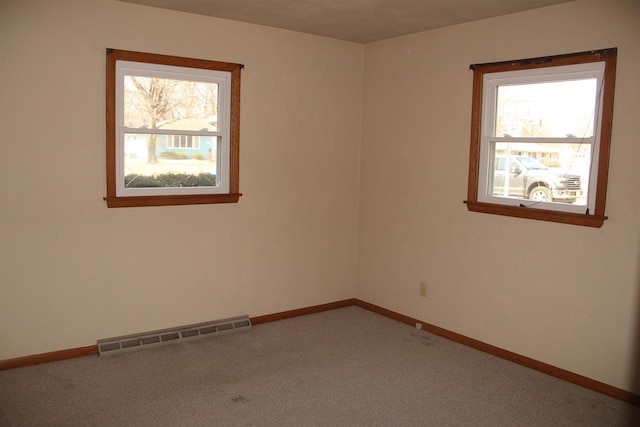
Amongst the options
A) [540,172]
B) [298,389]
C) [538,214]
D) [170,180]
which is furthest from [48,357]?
[540,172]

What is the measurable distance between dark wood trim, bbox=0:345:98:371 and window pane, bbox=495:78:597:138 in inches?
136

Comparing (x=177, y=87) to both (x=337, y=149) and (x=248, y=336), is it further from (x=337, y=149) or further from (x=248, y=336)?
(x=248, y=336)

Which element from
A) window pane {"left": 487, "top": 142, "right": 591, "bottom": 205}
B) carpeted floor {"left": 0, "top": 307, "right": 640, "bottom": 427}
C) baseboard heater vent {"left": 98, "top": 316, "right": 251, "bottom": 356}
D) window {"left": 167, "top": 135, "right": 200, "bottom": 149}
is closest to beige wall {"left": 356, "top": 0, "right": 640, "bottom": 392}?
window pane {"left": 487, "top": 142, "right": 591, "bottom": 205}

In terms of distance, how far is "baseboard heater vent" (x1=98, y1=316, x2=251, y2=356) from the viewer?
4.20 m

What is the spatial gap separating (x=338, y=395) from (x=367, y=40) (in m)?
3.21

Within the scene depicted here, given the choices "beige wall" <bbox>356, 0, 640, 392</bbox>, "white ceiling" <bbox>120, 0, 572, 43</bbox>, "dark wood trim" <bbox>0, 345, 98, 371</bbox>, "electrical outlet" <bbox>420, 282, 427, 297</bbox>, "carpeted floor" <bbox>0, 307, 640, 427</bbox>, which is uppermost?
"white ceiling" <bbox>120, 0, 572, 43</bbox>

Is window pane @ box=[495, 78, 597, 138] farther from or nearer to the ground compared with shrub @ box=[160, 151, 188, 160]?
farther from the ground

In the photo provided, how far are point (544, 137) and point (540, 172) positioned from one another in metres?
0.25

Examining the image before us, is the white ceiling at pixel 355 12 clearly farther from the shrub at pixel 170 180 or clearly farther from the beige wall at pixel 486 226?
the shrub at pixel 170 180

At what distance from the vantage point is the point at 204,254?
4664mm

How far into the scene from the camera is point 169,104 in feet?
14.3

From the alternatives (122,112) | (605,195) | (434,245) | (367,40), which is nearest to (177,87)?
(122,112)

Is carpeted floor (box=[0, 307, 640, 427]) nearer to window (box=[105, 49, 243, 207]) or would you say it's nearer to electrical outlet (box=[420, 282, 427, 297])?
electrical outlet (box=[420, 282, 427, 297])

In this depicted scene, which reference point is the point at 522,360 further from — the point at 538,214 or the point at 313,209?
the point at 313,209
